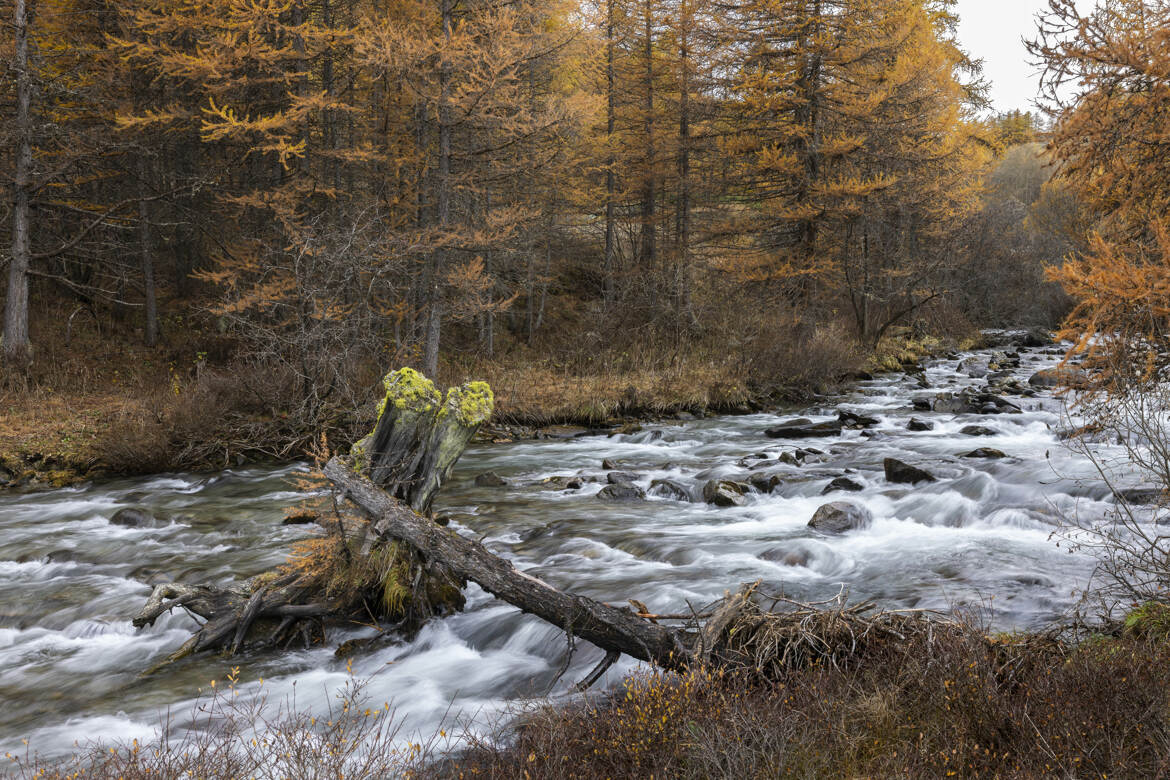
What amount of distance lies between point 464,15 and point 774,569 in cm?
1403

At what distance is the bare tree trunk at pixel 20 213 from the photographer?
593 inches

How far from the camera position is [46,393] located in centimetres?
1423

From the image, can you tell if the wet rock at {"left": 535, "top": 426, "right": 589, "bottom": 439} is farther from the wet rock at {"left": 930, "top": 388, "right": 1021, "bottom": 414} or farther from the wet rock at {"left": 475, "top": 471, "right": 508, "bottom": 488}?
the wet rock at {"left": 930, "top": 388, "right": 1021, "bottom": 414}

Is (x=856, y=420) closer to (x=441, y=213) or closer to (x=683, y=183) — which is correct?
(x=441, y=213)

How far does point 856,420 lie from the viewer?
14.7 meters

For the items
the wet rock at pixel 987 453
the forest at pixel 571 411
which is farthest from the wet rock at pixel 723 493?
the wet rock at pixel 987 453

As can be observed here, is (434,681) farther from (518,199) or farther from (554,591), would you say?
(518,199)

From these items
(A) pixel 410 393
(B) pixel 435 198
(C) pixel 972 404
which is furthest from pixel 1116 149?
(B) pixel 435 198

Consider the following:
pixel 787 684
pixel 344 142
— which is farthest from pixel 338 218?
pixel 787 684

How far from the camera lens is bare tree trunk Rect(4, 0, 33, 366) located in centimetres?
1506

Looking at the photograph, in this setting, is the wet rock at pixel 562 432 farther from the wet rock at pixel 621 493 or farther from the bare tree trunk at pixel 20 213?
the bare tree trunk at pixel 20 213

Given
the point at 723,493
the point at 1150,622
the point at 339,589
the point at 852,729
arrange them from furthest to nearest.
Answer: the point at 723,493 → the point at 339,589 → the point at 1150,622 → the point at 852,729

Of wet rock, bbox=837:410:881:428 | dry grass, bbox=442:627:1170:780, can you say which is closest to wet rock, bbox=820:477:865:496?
wet rock, bbox=837:410:881:428

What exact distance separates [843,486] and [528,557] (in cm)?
→ 436
